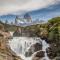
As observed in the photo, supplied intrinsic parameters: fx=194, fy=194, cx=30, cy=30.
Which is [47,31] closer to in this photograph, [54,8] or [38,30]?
[38,30]

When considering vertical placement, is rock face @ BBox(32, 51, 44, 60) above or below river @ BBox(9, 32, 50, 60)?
below

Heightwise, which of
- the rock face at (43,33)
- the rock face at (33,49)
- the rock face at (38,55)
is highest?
the rock face at (43,33)

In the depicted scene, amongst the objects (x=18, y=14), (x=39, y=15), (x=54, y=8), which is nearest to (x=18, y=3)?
(x=18, y=14)

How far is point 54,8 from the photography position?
264cm

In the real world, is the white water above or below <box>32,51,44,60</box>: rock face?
above

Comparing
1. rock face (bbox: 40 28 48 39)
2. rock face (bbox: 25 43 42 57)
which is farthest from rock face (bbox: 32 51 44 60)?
rock face (bbox: 40 28 48 39)

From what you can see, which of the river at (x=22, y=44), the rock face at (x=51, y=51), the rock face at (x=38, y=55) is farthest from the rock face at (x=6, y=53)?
the rock face at (x=51, y=51)

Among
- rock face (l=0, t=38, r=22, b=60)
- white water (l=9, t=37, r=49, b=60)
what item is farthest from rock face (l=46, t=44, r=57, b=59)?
rock face (l=0, t=38, r=22, b=60)

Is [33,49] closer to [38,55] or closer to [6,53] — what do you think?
[38,55]

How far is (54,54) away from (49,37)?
0.23 metres

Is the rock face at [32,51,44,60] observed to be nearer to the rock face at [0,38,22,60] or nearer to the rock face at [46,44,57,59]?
the rock face at [46,44,57,59]

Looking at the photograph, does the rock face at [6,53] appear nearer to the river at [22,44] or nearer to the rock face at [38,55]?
the river at [22,44]

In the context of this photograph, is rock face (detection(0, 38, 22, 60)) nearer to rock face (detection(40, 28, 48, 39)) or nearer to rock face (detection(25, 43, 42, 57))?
rock face (detection(25, 43, 42, 57))

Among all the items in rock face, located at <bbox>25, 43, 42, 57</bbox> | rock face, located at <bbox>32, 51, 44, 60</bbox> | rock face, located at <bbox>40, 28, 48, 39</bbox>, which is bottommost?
rock face, located at <bbox>32, 51, 44, 60</bbox>
